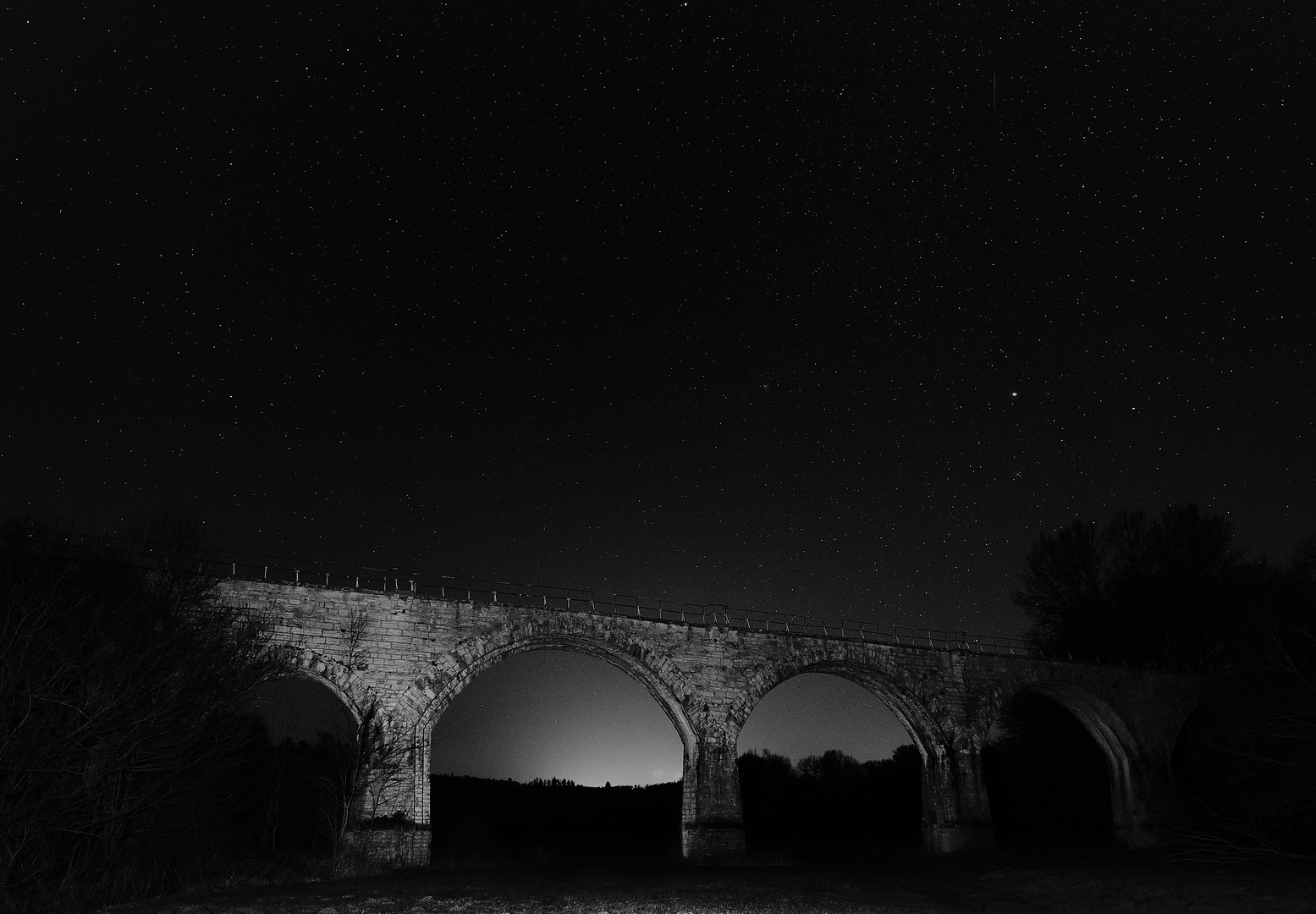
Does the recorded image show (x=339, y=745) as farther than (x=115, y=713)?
Yes

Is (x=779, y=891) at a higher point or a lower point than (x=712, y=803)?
lower

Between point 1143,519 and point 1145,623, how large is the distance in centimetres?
513

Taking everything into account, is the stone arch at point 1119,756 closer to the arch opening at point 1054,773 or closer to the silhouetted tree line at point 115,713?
the arch opening at point 1054,773

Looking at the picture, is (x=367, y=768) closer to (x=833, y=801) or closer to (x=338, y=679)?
(x=338, y=679)

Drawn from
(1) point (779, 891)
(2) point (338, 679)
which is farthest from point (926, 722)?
(2) point (338, 679)

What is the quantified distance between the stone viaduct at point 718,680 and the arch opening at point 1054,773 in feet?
0.60

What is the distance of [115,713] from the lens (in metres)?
13.9

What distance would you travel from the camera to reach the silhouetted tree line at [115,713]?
12.9 metres

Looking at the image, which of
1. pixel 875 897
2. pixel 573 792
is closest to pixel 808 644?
pixel 875 897

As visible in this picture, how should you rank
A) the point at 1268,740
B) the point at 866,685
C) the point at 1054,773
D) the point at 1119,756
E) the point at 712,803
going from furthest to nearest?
the point at 1054,773
the point at 1119,756
the point at 866,685
the point at 712,803
the point at 1268,740

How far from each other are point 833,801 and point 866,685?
28.1 m

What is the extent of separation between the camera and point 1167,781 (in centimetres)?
3206

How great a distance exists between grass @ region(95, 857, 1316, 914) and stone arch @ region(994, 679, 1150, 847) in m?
9.68

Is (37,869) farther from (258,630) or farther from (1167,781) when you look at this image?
(1167,781)
